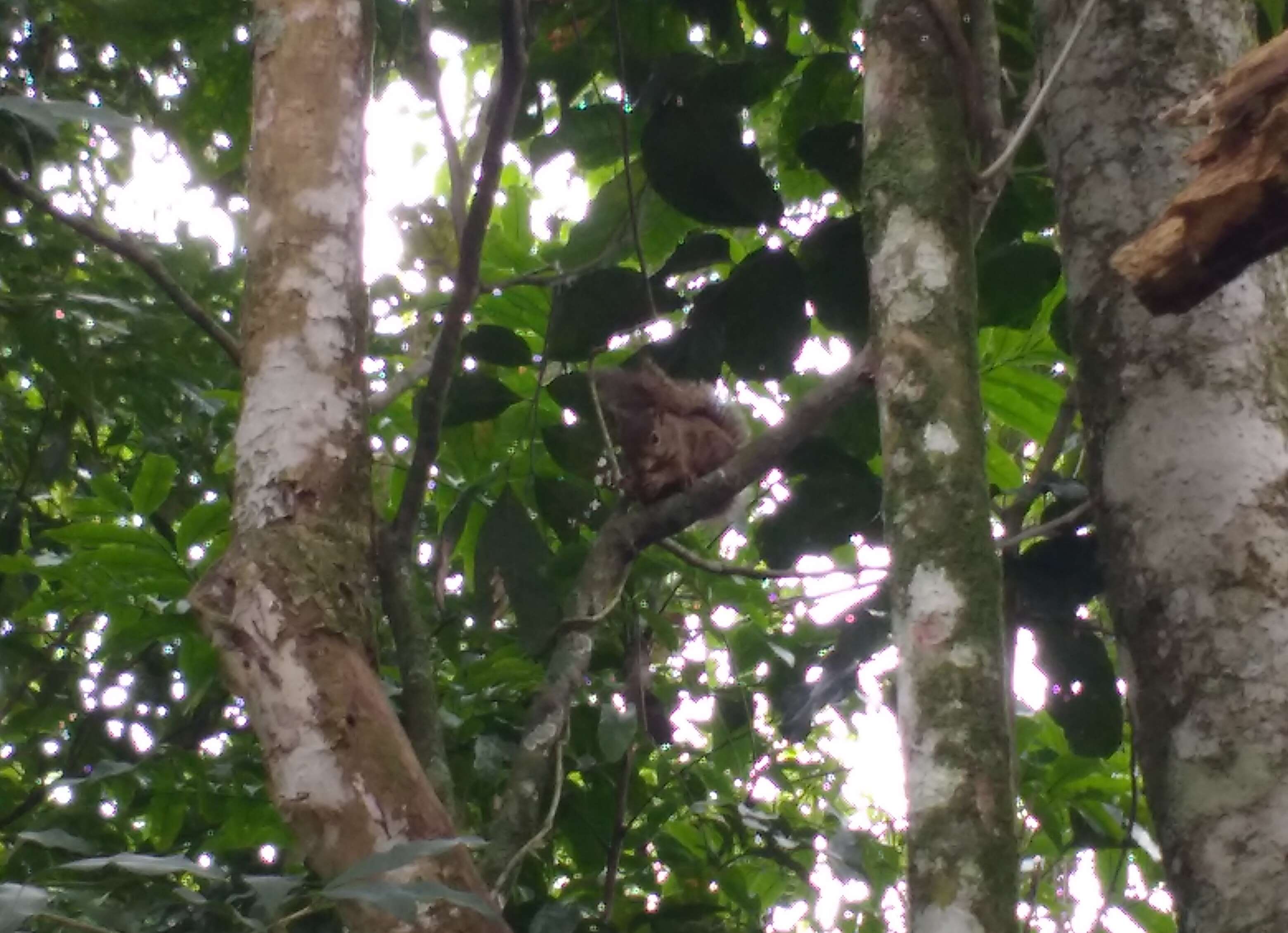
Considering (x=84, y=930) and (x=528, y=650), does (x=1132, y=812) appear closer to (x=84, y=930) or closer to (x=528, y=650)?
(x=528, y=650)

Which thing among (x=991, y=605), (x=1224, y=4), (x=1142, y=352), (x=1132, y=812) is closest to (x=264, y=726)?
(x=991, y=605)

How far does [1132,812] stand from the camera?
5.61 feet

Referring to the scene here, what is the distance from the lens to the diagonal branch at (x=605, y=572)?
1592mm

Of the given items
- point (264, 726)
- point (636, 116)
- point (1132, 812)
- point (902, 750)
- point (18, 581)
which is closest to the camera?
point (902, 750)

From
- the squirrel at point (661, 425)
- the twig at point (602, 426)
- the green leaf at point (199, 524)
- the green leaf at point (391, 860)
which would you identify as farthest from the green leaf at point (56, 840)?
the squirrel at point (661, 425)

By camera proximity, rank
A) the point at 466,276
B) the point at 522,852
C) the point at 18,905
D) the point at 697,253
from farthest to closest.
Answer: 1. the point at 697,253
2. the point at 466,276
3. the point at 522,852
4. the point at 18,905

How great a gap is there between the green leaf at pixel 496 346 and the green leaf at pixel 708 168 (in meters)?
0.37

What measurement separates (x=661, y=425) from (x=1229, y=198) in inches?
60.2

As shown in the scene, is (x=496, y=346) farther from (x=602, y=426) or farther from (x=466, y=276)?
(x=466, y=276)

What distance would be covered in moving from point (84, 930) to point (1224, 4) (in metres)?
1.70

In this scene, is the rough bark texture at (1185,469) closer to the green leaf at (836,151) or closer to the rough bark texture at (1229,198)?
the green leaf at (836,151)

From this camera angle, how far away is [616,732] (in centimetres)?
197

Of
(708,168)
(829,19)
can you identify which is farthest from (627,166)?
(829,19)

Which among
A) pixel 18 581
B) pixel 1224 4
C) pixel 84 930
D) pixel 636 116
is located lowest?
pixel 84 930
